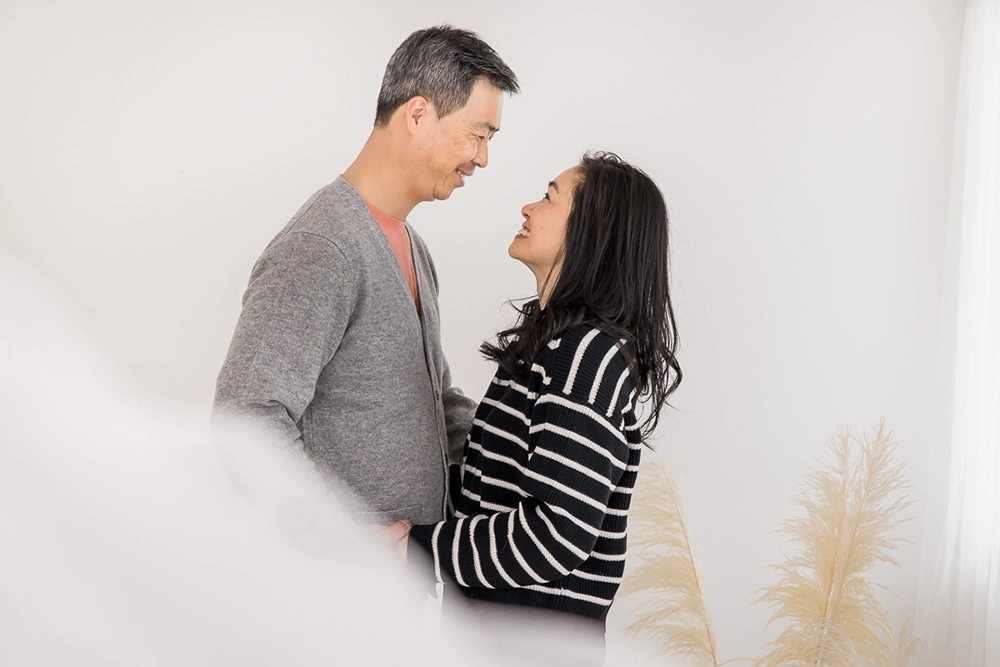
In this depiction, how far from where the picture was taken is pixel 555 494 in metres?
1.01

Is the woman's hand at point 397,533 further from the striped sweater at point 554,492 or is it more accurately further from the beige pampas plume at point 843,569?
the beige pampas plume at point 843,569

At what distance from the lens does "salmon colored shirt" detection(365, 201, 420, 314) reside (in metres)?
1.25

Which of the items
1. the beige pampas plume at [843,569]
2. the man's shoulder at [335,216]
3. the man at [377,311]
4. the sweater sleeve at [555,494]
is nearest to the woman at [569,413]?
the sweater sleeve at [555,494]

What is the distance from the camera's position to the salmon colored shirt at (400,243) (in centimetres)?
125

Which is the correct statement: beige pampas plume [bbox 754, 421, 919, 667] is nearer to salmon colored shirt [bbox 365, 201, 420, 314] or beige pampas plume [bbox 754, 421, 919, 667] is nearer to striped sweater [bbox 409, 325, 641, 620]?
striped sweater [bbox 409, 325, 641, 620]

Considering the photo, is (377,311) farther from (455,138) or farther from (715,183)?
(715,183)

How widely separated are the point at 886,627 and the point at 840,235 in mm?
933

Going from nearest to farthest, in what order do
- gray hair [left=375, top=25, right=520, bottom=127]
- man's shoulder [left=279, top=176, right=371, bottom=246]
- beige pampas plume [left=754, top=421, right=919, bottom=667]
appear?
1. man's shoulder [left=279, top=176, right=371, bottom=246]
2. gray hair [left=375, top=25, right=520, bottom=127]
3. beige pampas plume [left=754, top=421, right=919, bottom=667]

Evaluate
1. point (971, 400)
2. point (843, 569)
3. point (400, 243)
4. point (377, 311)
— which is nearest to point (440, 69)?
point (400, 243)

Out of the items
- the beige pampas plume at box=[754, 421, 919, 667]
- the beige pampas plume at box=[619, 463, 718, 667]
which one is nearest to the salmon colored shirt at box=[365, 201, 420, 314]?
the beige pampas plume at box=[619, 463, 718, 667]

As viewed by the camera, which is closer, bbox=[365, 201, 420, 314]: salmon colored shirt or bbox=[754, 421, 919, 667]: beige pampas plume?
bbox=[365, 201, 420, 314]: salmon colored shirt

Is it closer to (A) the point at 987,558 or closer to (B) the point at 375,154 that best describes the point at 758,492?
(A) the point at 987,558

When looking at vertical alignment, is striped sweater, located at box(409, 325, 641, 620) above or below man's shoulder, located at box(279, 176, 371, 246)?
below

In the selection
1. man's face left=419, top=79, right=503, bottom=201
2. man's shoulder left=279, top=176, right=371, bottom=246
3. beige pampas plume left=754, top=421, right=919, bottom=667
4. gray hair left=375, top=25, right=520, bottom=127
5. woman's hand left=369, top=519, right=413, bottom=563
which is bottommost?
woman's hand left=369, top=519, right=413, bottom=563
